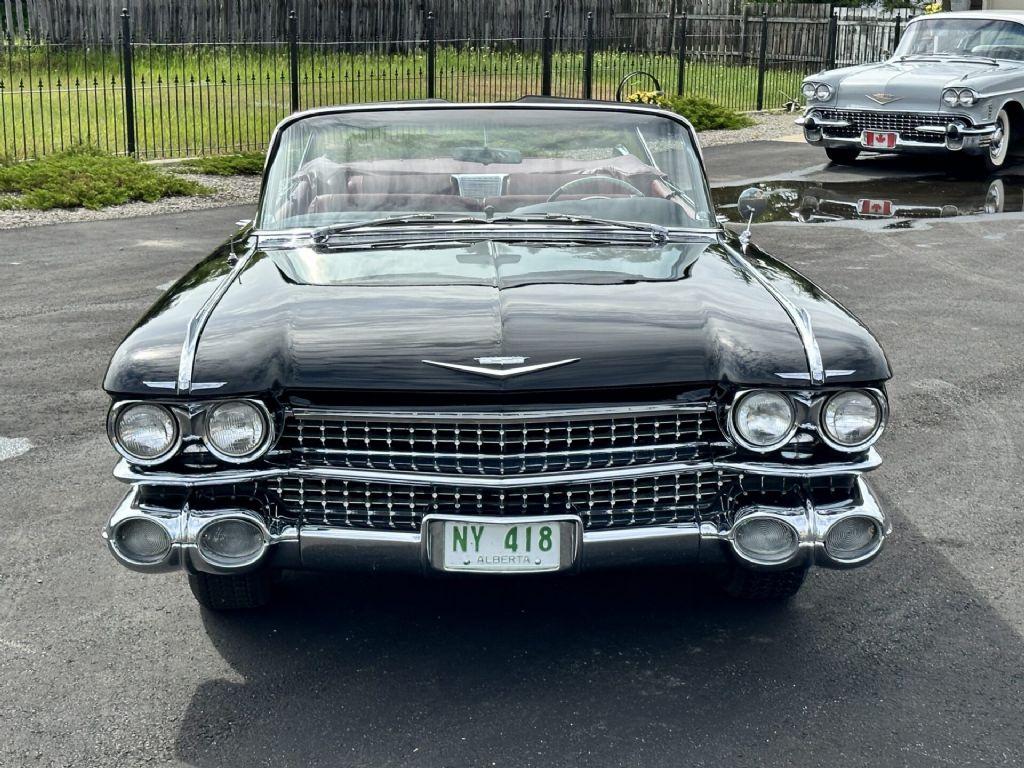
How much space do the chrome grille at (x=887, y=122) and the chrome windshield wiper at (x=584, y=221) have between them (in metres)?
11.0

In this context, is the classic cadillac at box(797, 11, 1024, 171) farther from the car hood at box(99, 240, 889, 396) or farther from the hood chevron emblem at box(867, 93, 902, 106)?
the car hood at box(99, 240, 889, 396)

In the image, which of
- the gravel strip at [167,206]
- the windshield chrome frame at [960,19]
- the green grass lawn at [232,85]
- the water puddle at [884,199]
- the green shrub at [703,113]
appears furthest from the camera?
the green shrub at [703,113]

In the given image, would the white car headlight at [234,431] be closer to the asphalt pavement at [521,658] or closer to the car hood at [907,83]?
the asphalt pavement at [521,658]

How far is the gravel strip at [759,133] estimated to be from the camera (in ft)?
61.5

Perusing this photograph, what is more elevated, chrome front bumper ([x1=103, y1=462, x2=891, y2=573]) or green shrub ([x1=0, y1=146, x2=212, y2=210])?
chrome front bumper ([x1=103, y1=462, x2=891, y2=573])

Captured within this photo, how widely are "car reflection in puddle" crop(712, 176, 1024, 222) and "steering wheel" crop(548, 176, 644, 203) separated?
23.4ft

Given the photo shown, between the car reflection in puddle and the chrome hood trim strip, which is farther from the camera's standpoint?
the car reflection in puddle

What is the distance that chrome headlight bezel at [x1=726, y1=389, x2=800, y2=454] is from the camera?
3.55 meters

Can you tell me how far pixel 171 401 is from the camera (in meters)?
3.47

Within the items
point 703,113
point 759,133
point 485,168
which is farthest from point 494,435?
point 703,113

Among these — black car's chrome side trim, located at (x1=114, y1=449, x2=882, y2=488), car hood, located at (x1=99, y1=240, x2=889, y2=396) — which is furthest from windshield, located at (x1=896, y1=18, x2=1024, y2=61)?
black car's chrome side trim, located at (x1=114, y1=449, x2=882, y2=488)

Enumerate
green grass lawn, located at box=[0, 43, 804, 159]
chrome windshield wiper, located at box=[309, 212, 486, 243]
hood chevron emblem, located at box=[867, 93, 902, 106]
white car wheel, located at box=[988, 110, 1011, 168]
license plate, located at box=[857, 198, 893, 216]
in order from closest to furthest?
chrome windshield wiper, located at box=[309, 212, 486, 243] → license plate, located at box=[857, 198, 893, 216] → hood chevron emblem, located at box=[867, 93, 902, 106] → white car wheel, located at box=[988, 110, 1011, 168] → green grass lawn, located at box=[0, 43, 804, 159]

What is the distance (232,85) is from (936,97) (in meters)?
8.38

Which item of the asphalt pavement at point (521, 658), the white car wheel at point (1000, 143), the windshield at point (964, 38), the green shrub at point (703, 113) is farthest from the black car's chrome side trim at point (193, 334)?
the green shrub at point (703, 113)
